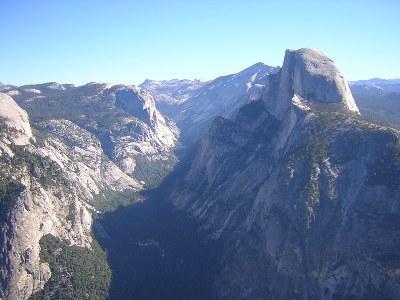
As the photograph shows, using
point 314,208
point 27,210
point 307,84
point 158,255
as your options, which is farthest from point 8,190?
point 307,84

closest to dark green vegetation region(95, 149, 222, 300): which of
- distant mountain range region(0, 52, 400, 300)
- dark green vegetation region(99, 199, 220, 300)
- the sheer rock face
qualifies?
dark green vegetation region(99, 199, 220, 300)

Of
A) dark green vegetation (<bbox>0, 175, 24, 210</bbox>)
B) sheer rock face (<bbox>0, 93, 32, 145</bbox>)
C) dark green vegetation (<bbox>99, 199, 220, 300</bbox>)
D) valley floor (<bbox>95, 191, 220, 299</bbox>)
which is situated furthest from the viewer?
sheer rock face (<bbox>0, 93, 32, 145</bbox>)

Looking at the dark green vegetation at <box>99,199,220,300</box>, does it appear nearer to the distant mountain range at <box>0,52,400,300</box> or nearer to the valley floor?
the valley floor

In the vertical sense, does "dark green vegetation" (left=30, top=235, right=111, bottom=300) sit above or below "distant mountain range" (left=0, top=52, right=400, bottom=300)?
below

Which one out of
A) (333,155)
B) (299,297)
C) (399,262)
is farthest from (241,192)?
(399,262)

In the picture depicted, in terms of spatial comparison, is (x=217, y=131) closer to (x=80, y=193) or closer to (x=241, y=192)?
(x=241, y=192)

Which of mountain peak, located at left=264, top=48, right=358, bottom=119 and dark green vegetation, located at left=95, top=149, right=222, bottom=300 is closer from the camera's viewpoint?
dark green vegetation, located at left=95, top=149, right=222, bottom=300
